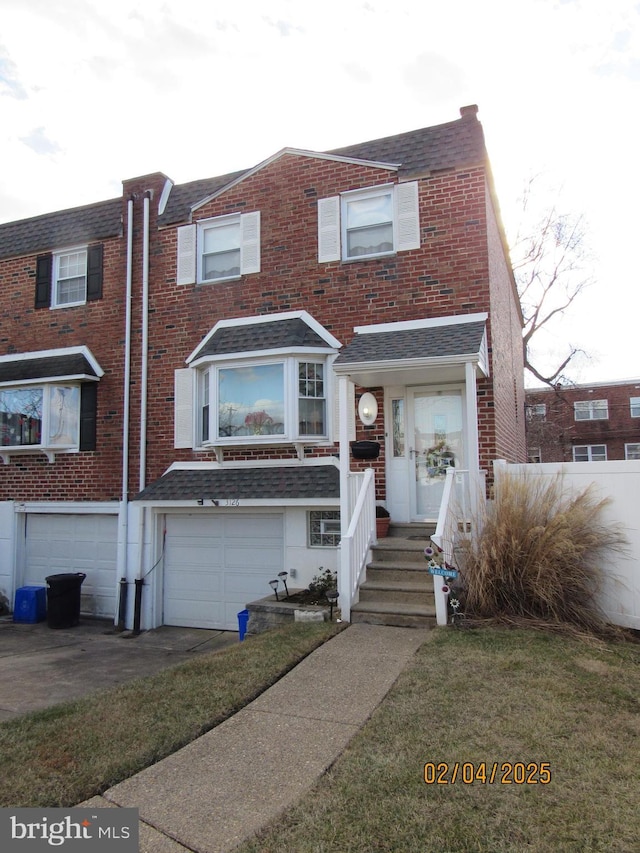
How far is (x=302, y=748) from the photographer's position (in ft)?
12.1

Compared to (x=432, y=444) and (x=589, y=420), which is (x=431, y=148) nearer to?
(x=432, y=444)

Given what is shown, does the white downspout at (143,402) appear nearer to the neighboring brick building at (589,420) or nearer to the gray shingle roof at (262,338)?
the gray shingle roof at (262,338)

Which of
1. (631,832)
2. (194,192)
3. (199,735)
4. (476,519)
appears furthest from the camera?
(194,192)

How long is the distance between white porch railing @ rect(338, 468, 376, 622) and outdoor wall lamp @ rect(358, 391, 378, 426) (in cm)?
104

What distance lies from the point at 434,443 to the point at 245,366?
330cm

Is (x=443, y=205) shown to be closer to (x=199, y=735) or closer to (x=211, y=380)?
(x=211, y=380)

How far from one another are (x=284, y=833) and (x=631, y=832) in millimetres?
1609

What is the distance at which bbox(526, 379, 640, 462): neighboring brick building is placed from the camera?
31422 millimetres

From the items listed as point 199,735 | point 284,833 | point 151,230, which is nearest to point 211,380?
point 151,230

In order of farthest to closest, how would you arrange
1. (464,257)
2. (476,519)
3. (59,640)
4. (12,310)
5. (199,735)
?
(12,310), (59,640), (464,257), (476,519), (199,735)

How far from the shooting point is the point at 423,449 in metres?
8.94

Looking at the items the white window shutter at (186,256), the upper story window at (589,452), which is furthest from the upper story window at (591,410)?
the white window shutter at (186,256)

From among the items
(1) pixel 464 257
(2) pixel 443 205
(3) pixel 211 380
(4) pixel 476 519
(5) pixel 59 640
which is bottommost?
(5) pixel 59 640

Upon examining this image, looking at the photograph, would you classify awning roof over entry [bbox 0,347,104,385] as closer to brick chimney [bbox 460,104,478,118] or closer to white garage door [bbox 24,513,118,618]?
white garage door [bbox 24,513,118,618]
